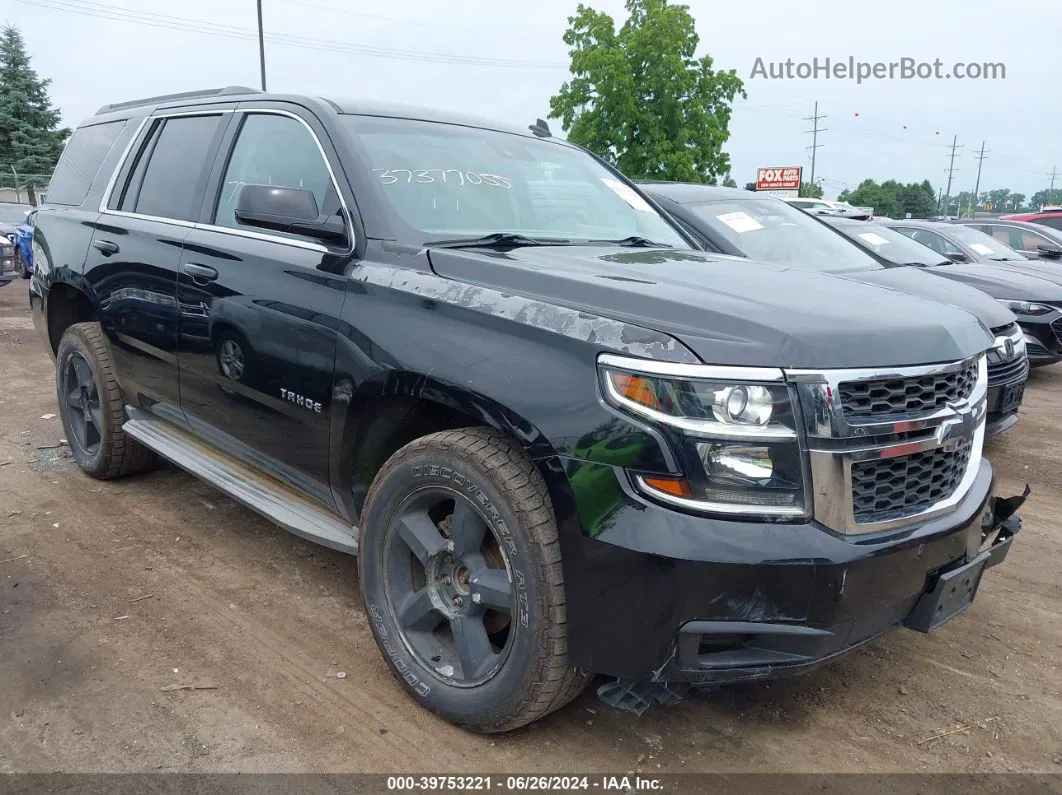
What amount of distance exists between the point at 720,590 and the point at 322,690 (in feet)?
4.82

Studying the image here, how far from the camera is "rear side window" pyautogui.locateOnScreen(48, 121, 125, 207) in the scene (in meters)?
4.61

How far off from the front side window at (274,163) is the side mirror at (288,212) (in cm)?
8

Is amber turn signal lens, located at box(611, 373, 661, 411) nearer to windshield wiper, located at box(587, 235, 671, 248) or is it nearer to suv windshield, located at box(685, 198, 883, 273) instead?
windshield wiper, located at box(587, 235, 671, 248)

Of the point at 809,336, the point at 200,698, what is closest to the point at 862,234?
the point at 809,336

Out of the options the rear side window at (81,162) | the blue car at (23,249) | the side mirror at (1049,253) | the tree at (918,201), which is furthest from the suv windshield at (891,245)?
the tree at (918,201)

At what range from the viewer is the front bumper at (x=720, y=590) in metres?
2.02

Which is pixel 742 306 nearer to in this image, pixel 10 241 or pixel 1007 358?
pixel 1007 358

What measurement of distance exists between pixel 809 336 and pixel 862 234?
629 centimetres

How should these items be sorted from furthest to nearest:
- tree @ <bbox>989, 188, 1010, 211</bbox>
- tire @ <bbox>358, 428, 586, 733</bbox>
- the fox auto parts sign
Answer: tree @ <bbox>989, 188, 1010, 211</bbox>
the fox auto parts sign
tire @ <bbox>358, 428, 586, 733</bbox>

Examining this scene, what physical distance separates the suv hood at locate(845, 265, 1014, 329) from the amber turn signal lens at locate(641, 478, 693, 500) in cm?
349

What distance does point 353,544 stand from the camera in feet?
9.58

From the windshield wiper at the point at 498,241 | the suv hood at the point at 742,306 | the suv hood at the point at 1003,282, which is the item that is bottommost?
the suv hood at the point at 1003,282

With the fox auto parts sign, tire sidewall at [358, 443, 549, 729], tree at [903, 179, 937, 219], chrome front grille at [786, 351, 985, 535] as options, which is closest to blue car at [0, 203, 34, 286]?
tire sidewall at [358, 443, 549, 729]

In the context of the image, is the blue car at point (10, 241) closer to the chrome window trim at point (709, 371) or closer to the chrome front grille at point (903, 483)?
the chrome window trim at point (709, 371)
